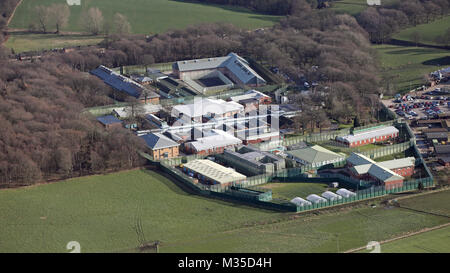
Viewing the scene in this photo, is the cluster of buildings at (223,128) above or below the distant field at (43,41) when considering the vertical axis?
below

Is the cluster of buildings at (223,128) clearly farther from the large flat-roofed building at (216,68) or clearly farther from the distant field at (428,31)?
the distant field at (428,31)

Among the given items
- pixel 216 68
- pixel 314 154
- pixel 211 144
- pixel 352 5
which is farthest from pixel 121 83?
pixel 352 5

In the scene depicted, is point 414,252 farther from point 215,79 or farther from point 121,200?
point 215,79

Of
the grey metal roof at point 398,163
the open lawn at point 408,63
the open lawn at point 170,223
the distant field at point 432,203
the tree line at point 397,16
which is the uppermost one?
the tree line at point 397,16

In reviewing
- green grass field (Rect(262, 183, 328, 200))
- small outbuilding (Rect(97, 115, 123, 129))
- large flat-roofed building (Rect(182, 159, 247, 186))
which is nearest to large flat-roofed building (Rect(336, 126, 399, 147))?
green grass field (Rect(262, 183, 328, 200))

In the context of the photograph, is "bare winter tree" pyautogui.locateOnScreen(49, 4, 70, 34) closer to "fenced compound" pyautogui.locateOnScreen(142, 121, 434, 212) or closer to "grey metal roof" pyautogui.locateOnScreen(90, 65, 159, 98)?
"grey metal roof" pyautogui.locateOnScreen(90, 65, 159, 98)

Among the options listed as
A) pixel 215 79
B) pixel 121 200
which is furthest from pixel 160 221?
pixel 215 79

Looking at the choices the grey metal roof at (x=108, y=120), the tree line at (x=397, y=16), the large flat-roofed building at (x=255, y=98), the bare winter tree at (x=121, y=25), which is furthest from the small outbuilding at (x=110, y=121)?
the tree line at (x=397, y=16)
